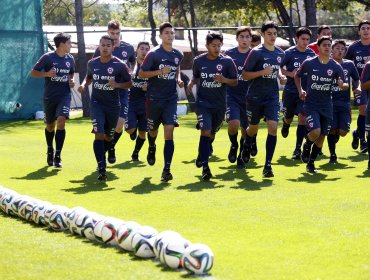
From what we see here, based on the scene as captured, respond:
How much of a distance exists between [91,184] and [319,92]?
365 centimetres

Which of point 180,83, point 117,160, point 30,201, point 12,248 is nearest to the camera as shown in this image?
point 12,248

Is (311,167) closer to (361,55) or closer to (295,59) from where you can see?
(295,59)

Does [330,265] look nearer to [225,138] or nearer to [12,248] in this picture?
[12,248]

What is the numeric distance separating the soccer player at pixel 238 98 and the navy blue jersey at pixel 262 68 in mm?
855

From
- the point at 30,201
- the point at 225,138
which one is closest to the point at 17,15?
the point at 225,138

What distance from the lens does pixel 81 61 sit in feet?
99.0

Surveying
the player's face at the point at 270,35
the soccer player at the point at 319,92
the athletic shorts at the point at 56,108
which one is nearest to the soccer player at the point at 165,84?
the player's face at the point at 270,35

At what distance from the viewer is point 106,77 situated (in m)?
14.4

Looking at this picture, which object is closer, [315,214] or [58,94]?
[315,214]

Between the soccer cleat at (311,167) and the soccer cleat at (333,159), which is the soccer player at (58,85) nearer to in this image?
the soccer cleat at (311,167)

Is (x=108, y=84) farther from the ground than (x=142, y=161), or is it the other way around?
(x=108, y=84)

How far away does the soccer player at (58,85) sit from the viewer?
16066mm

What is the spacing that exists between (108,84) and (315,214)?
474 cm

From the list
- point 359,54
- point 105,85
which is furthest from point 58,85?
point 359,54
